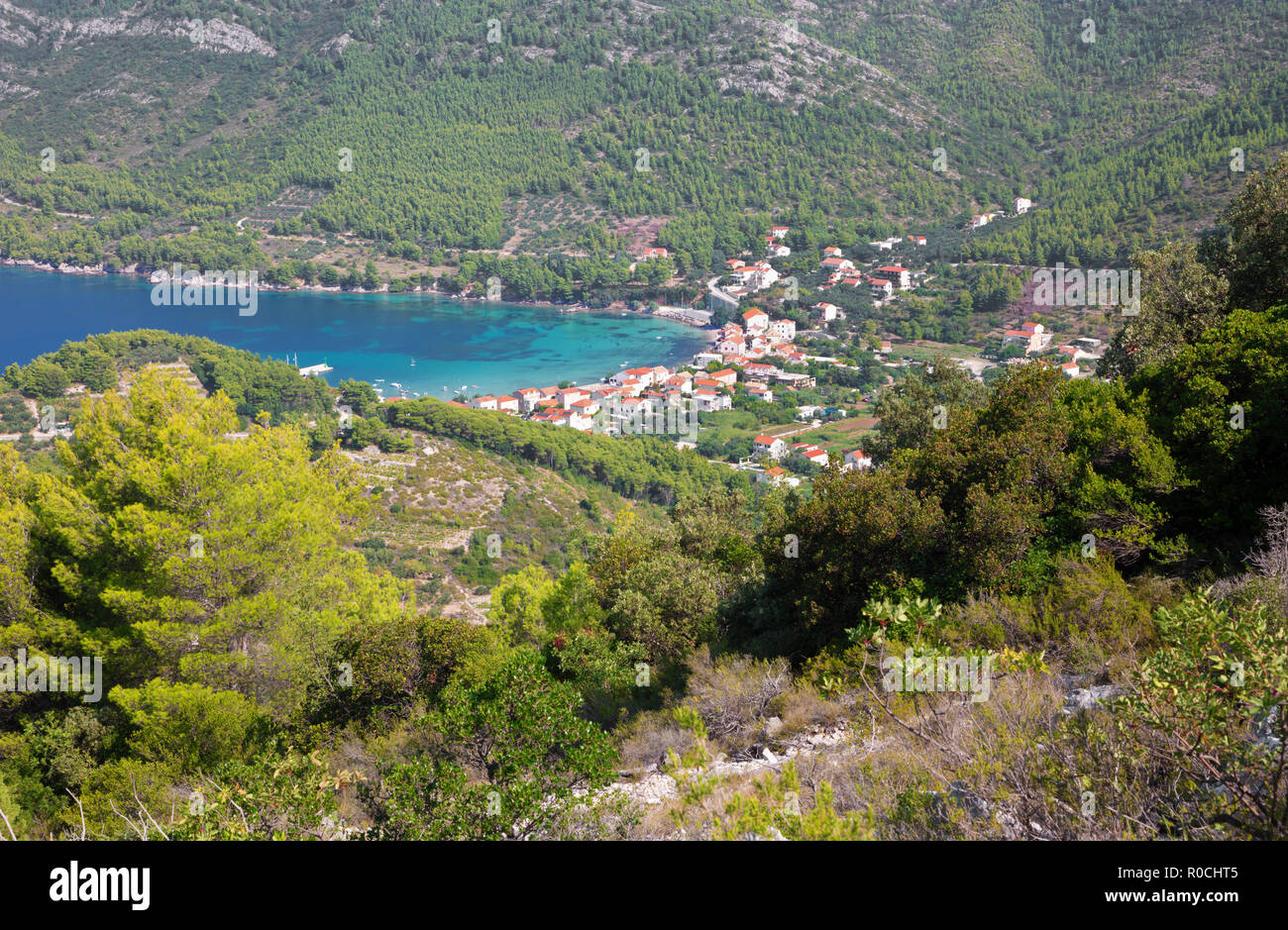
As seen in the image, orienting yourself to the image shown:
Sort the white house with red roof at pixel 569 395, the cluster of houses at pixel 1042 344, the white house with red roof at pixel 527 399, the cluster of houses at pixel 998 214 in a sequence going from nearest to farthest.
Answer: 1. the cluster of houses at pixel 1042 344
2. the white house with red roof at pixel 569 395
3. the white house with red roof at pixel 527 399
4. the cluster of houses at pixel 998 214

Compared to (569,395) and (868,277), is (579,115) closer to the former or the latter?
(868,277)

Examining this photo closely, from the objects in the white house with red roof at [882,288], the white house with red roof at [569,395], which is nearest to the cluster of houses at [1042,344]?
the white house with red roof at [882,288]

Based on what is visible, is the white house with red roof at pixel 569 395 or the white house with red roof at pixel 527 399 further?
the white house with red roof at pixel 527 399

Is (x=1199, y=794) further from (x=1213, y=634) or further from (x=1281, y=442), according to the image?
(x=1281, y=442)

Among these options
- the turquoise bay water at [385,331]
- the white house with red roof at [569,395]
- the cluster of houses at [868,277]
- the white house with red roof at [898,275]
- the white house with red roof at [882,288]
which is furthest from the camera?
the white house with red roof at [898,275]

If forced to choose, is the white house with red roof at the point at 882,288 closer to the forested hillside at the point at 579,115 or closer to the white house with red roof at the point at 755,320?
the forested hillside at the point at 579,115

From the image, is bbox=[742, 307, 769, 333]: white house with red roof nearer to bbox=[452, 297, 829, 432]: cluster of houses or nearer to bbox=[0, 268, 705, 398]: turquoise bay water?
bbox=[452, 297, 829, 432]: cluster of houses
